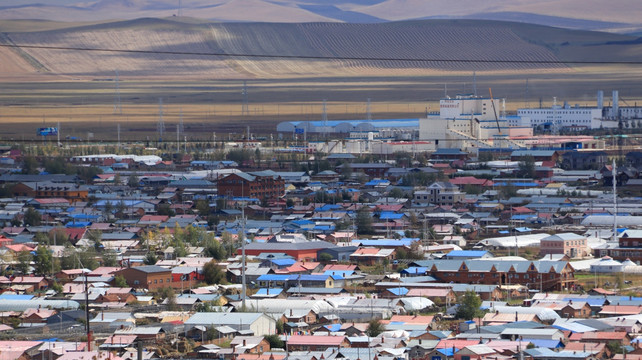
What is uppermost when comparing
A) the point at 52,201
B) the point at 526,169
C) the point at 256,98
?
the point at 256,98

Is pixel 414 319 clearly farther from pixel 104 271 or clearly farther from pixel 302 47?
pixel 302 47

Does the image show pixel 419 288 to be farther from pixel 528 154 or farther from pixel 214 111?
pixel 214 111

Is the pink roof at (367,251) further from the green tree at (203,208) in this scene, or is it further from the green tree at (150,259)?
the green tree at (203,208)

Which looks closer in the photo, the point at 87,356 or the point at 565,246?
the point at 87,356

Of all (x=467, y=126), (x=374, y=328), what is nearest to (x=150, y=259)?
(x=374, y=328)

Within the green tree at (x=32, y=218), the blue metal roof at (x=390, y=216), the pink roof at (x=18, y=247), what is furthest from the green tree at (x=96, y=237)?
the blue metal roof at (x=390, y=216)

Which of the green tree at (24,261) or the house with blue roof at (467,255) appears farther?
the house with blue roof at (467,255)

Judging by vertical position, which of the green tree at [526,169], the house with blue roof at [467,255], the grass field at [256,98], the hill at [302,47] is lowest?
the house with blue roof at [467,255]
